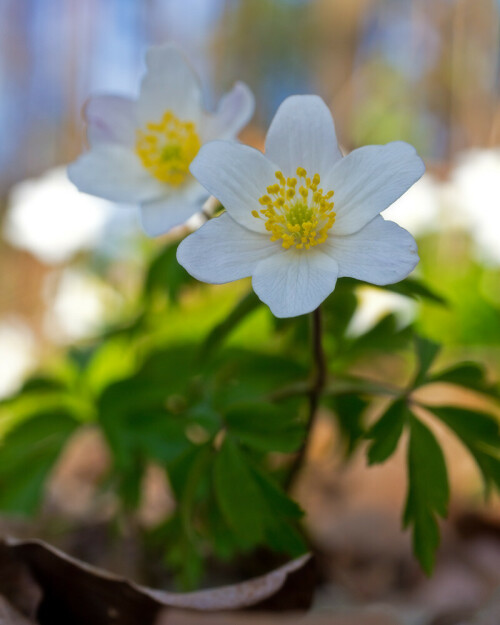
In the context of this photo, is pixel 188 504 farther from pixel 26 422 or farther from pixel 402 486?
pixel 402 486

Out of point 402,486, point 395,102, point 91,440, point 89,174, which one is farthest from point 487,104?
point 89,174

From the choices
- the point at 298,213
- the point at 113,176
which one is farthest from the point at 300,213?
the point at 113,176

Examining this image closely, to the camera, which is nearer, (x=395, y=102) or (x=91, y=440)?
(x=91, y=440)

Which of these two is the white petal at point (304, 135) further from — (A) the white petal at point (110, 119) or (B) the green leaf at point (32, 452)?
(B) the green leaf at point (32, 452)

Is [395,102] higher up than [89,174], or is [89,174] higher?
[89,174]

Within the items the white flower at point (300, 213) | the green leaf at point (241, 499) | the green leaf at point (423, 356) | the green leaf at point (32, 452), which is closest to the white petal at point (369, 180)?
the white flower at point (300, 213)

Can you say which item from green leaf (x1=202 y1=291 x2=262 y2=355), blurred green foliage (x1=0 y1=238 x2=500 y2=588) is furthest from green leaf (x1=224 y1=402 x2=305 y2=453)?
green leaf (x1=202 y1=291 x2=262 y2=355)

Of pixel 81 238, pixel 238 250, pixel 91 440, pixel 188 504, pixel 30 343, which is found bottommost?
pixel 91 440

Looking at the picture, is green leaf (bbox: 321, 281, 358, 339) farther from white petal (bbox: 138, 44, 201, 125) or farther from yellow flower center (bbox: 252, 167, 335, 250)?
white petal (bbox: 138, 44, 201, 125)
